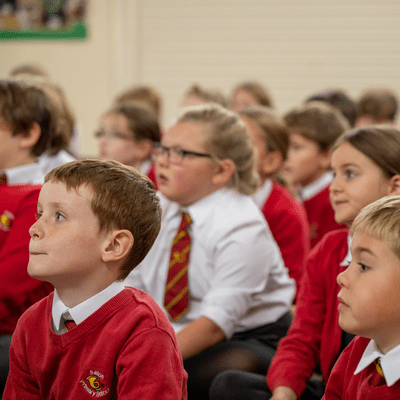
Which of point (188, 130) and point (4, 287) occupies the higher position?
point (188, 130)

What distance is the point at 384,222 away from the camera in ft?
3.21

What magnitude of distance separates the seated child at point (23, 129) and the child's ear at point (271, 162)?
1003 millimetres

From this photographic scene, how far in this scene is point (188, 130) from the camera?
183 cm

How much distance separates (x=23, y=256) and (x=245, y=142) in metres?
0.84

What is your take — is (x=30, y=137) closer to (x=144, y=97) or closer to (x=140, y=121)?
(x=140, y=121)

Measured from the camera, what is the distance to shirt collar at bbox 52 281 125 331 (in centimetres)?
107

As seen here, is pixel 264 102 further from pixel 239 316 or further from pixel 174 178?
pixel 239 316

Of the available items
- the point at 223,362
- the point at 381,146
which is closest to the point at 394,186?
the point at 381,146

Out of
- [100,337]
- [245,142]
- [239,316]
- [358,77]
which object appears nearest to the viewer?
[100,337]

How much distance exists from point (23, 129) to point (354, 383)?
1.24 m

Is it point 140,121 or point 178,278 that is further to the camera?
point 140,121

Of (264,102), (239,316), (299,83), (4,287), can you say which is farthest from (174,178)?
(299,83)

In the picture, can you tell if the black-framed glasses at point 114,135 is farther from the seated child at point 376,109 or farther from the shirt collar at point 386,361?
the shirt collar at point 386,361

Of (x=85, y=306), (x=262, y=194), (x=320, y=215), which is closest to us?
(x=85, y=306)
